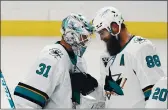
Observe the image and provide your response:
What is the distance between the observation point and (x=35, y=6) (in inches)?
200

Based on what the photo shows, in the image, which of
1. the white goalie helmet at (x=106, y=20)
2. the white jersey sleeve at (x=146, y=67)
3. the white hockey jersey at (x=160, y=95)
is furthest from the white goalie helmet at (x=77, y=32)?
the white hockey jersey at (x=160, y=95)

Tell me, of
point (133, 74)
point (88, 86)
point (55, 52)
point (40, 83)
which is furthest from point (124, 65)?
point (40, 83)

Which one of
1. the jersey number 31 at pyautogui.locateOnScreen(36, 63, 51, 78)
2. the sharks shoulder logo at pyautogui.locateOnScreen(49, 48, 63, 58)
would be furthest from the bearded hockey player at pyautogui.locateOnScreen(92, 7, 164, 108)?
the jersey number 31 at pyautogui.locateOnScreen(36, 63, 51, 78)

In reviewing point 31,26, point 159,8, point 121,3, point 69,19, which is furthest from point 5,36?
point 69,19

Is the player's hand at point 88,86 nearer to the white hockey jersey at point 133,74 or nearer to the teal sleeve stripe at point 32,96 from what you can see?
the white hockey jersey at point 133,74

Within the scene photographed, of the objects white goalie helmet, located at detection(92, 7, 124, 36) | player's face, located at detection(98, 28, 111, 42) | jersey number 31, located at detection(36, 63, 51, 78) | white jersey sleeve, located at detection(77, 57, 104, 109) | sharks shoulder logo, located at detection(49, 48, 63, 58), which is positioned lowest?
white jersey sleeve, located at detection(77, 57, 104, 109)

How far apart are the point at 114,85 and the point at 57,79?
451mm

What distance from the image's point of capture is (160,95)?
163 centimetres

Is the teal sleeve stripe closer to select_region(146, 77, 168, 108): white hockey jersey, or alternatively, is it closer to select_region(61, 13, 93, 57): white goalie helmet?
select_region(61, 13, 93, 57): white goalie helmet

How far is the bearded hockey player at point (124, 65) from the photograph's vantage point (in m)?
2.55

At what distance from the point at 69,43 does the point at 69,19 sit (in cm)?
14

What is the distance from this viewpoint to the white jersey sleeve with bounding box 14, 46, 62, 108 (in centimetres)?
234

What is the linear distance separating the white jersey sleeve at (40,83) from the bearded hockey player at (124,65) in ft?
1.41

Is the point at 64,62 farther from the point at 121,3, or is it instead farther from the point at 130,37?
the point at 121,3
